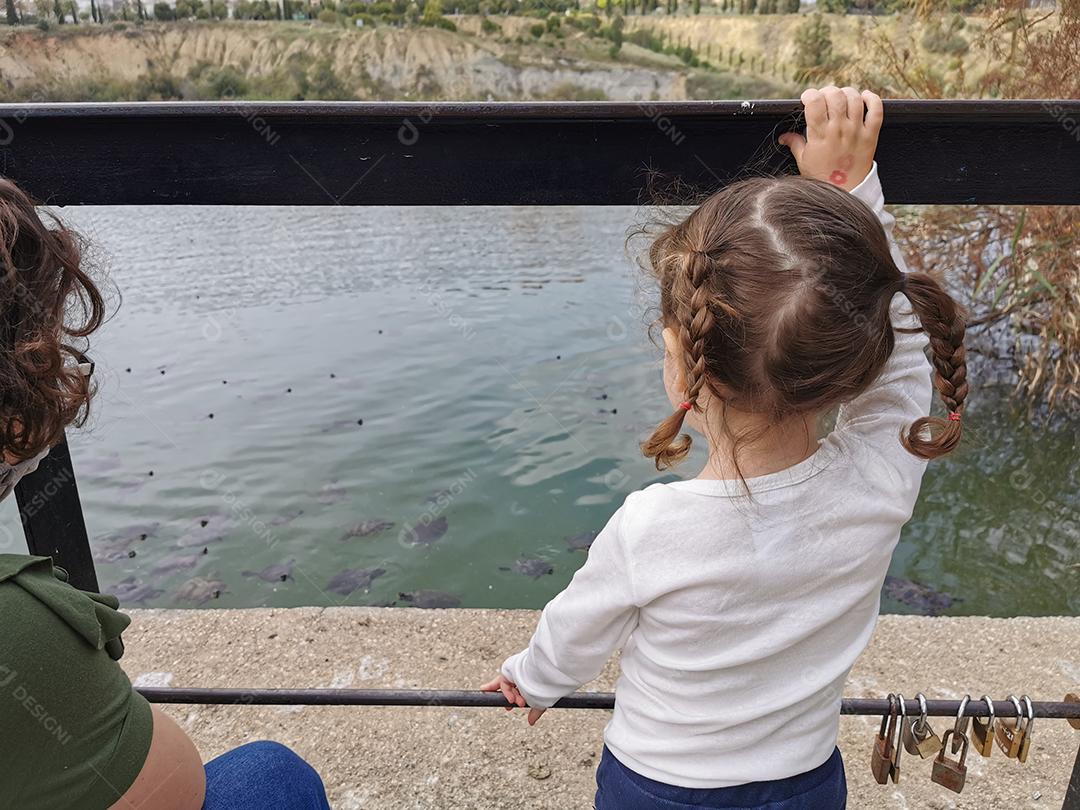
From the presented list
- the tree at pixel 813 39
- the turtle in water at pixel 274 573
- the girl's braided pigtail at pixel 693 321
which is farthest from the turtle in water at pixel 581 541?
the tree at pixel 813 39

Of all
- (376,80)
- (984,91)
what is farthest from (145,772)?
(376,80)

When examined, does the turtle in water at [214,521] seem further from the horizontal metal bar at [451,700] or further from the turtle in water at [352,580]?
the horizontal metal bar at [451,700]

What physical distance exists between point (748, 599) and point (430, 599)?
4.13m

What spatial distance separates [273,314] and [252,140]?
29.8 ft

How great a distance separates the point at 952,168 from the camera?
3.84 feet

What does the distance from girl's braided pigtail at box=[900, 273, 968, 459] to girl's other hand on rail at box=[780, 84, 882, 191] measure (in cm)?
20

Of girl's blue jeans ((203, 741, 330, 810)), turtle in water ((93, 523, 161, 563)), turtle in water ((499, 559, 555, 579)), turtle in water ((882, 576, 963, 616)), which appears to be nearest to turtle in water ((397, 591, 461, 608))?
turtle in water ((499, 559, 555, 579))

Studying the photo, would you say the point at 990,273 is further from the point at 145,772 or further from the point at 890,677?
the point at 145,772

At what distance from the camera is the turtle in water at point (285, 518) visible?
19.2ft

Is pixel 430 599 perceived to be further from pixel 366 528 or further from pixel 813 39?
pixel 813 39

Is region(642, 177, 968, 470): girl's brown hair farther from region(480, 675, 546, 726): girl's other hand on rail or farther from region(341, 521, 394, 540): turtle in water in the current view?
region(341, 521, 394, 540): turtle in water

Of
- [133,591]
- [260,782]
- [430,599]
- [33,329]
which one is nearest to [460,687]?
[260,782]

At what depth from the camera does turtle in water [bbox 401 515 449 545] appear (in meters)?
5.64

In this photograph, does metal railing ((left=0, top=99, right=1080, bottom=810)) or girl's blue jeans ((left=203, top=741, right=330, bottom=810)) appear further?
metal railing ((left=0, top=99, right=1080, bottom=810))
